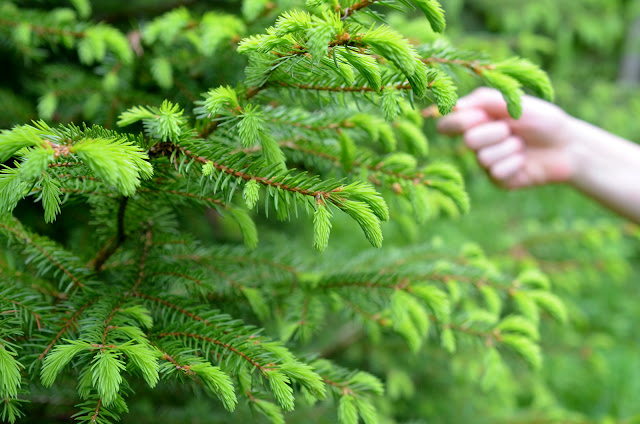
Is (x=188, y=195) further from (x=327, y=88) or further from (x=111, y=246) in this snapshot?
(x=327, y=88)

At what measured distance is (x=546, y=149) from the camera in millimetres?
1599

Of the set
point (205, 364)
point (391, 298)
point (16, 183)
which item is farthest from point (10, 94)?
point (391, 298)

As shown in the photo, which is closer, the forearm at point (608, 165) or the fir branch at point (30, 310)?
the fir branch at point (30, 310)

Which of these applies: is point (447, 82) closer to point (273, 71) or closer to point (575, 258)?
point (273, 71)

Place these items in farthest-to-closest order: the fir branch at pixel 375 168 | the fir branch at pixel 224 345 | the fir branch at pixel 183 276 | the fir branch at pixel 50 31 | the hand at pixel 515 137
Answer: the hand at pixel 515 137 < the fir branch at pixel 50 31 < the fir branch at pixel 375 168 < the fir branch at pixel 183 276 < the fir branch at pixel 224 345

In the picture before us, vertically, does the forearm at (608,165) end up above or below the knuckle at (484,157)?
below

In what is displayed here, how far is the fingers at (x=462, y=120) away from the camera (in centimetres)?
137

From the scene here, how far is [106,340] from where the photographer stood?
752mm

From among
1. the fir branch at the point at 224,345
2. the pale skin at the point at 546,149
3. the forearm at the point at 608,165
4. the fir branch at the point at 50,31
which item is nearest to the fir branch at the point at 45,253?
the fir branch at the point at 224,345

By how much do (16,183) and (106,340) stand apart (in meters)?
0.29

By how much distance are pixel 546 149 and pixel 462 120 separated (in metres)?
0.44

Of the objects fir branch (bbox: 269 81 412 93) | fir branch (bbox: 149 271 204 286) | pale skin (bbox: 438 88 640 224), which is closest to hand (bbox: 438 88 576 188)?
pale skin (bbox: 438 88 640 224)

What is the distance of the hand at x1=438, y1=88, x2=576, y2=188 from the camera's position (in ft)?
4.54

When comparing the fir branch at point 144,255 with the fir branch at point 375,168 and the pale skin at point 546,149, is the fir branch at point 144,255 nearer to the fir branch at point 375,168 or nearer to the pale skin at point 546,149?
the fir branch at point 375,168
